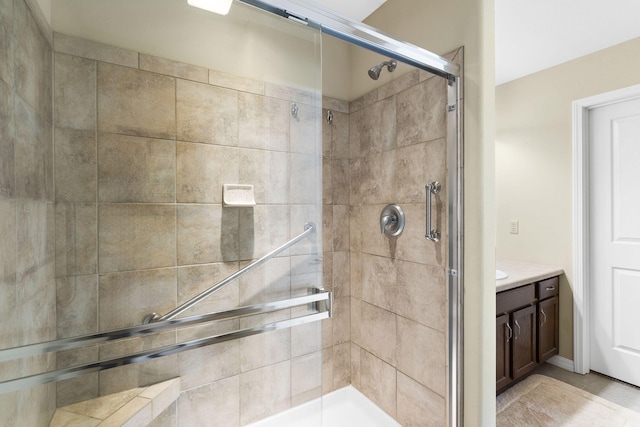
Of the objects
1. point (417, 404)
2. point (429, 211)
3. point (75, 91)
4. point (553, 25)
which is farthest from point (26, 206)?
point (553, 25)

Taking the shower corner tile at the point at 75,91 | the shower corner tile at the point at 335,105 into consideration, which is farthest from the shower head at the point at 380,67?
the shower corner tile at the point at 75,91

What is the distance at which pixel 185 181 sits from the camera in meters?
1.09

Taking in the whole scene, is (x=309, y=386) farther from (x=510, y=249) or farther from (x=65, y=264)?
(x=510, y=249)

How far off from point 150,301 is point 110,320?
132mm

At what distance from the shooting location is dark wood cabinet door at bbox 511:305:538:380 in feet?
6.65

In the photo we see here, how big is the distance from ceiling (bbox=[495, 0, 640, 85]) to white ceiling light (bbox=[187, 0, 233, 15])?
1.61 m

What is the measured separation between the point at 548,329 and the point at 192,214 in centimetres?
277

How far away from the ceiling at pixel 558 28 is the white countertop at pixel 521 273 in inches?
66.8

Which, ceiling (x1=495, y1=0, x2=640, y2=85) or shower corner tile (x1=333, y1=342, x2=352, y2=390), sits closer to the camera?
ceiling (x1=495, y1=0, x2=640, y2=85)

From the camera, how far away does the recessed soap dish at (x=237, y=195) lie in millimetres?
1158

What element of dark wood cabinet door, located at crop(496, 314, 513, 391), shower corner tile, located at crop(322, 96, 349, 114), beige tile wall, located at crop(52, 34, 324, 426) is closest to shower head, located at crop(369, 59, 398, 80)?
shower corner tile, located at crop(322, 96, 349, 114)

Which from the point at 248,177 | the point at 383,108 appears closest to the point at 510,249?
the point at 383,108

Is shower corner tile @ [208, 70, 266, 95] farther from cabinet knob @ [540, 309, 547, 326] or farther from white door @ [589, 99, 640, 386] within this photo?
white door @ [589, 99, 640, 386]

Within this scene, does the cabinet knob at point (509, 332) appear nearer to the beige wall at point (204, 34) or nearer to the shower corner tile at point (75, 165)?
the beige wall at point (204, 34)
